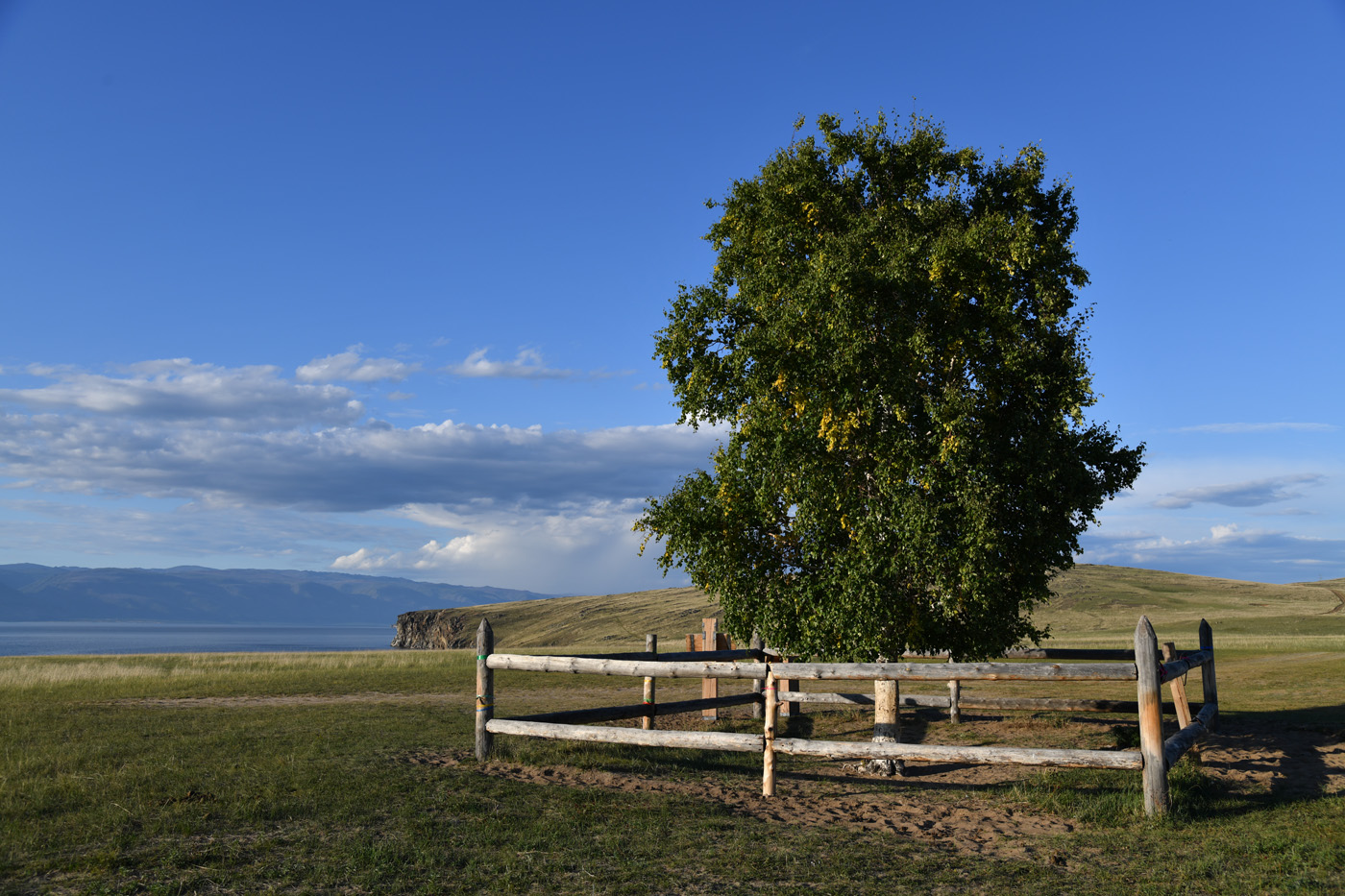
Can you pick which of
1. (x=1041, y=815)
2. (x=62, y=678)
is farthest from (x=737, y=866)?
(x=62, y=678)

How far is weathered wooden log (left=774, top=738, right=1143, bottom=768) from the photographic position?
9.36 m

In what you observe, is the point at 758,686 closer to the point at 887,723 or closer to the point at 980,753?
the point at 887,723

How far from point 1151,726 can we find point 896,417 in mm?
5362

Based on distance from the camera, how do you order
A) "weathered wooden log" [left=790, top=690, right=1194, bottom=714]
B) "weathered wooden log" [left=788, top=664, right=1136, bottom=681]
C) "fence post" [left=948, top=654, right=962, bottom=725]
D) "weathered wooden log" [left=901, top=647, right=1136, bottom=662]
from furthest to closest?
"fence post" [left=948, top=654, right=962, bottom=725], "weathered wooden log" [left=901, top=647, right=1136, bottom=662], "weathered wooden log" [left=790, top=690, right=1194, bottom=714], "weathered wooden log" [left=788, top=664, right=1136, bottom=681]

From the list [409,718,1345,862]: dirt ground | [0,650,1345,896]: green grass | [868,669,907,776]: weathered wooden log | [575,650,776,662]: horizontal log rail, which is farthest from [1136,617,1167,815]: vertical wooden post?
[575,650,776,662]: horizontal log rail

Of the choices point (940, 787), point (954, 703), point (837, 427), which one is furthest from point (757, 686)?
point (837, 427)

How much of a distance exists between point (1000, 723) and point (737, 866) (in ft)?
40.2

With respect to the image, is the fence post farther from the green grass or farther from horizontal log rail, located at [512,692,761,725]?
horizontal log rail, located at [512,692,761,725]

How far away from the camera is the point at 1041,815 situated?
9.94 m

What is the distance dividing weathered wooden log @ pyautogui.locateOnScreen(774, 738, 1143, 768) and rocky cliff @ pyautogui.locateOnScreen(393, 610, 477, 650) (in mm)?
133768

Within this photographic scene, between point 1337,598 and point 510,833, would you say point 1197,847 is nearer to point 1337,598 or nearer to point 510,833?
point 510,833

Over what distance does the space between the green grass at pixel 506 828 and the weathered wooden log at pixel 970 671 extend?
1.60 m

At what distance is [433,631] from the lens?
144m

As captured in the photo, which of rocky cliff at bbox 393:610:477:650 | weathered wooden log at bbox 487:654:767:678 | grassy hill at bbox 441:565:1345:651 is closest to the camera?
weathered wooden log at bbox 487:654:767:678
